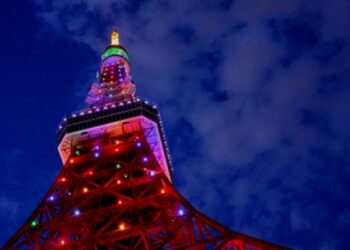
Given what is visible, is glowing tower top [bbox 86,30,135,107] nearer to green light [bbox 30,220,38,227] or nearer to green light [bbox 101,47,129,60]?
green light [bbox 101,47,129,60]

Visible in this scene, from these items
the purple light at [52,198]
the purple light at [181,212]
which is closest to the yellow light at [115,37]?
Result: the purple light at [52,198]

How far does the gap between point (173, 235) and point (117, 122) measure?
8245 mm

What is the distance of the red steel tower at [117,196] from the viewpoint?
18172mm

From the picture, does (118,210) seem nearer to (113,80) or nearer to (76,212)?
(76,212)

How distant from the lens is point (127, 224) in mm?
20203

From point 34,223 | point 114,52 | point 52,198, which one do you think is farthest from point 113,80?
point 34,223

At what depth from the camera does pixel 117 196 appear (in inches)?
846

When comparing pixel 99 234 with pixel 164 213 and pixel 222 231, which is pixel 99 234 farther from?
pixel 222 231

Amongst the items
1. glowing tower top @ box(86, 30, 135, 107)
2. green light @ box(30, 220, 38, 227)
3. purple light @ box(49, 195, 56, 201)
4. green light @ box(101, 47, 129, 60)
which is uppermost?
green light @ box(101, 47, 129, 60)

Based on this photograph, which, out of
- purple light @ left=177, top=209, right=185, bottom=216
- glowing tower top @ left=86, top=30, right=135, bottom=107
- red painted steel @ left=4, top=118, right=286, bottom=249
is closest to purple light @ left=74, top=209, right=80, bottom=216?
red painted steel @ left=4, top=118, right=286, bottom=249

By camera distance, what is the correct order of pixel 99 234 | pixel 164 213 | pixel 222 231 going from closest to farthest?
pixel 222 231 < pixel 99 234 < pixel 164 213

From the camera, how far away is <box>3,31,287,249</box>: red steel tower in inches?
715

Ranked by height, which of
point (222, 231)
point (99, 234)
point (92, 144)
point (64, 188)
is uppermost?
point (92, 144)

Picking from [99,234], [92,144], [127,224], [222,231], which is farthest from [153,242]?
[92,144]
